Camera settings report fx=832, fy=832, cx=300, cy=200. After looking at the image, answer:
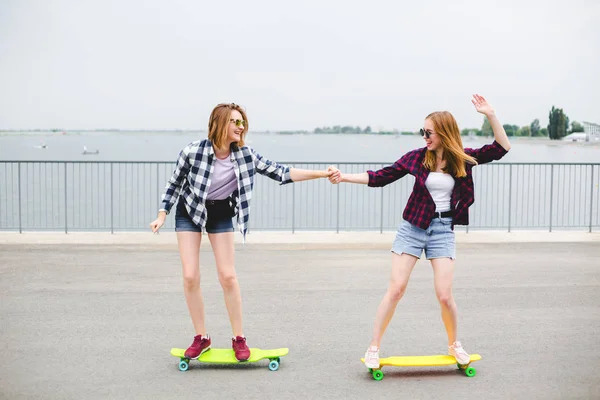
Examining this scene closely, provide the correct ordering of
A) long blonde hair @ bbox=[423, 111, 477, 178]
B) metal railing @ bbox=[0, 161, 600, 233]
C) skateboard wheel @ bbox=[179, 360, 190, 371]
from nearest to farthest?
1. long blonde hair @ bbox=[423, 111, 477, 178]
2. skateboard wheel @ bbox=[179, 360, 190, 371]
3. metal railing @ bbox=[0, 161, 600, 233]

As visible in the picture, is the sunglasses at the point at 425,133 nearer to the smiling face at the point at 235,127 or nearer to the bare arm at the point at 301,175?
the bare arm at the point at 301,175

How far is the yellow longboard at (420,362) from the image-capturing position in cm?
602

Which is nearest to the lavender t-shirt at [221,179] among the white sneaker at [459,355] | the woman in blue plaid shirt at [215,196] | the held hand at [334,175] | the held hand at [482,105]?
the woman in blue plaid shirt at [215,196]

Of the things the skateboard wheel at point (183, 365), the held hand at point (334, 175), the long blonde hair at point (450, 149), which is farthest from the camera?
the held hand at point (334, 175)

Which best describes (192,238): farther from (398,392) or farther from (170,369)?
(398,392)

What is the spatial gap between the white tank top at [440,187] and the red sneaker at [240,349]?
176 cm

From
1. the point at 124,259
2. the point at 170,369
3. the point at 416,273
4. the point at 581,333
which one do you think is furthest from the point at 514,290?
the point at 124,259

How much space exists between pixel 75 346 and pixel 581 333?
4.38 m

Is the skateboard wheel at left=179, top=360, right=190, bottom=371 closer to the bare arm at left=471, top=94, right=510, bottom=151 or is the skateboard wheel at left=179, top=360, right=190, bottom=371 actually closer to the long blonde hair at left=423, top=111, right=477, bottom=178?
the long blonde hair at left=423, top=111, right=477, bottom=178

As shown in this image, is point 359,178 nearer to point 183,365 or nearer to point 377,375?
point 377,375

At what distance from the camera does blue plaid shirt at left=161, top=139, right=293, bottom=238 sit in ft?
20.0

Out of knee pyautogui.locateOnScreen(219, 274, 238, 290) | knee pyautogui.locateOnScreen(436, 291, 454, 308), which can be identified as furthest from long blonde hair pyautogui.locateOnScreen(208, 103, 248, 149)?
knee pyautogui.locateOnScreen(436, 291, 454, 308)

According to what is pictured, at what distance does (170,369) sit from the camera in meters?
6.21

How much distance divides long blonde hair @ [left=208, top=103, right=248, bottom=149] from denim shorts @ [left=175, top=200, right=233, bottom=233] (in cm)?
50
